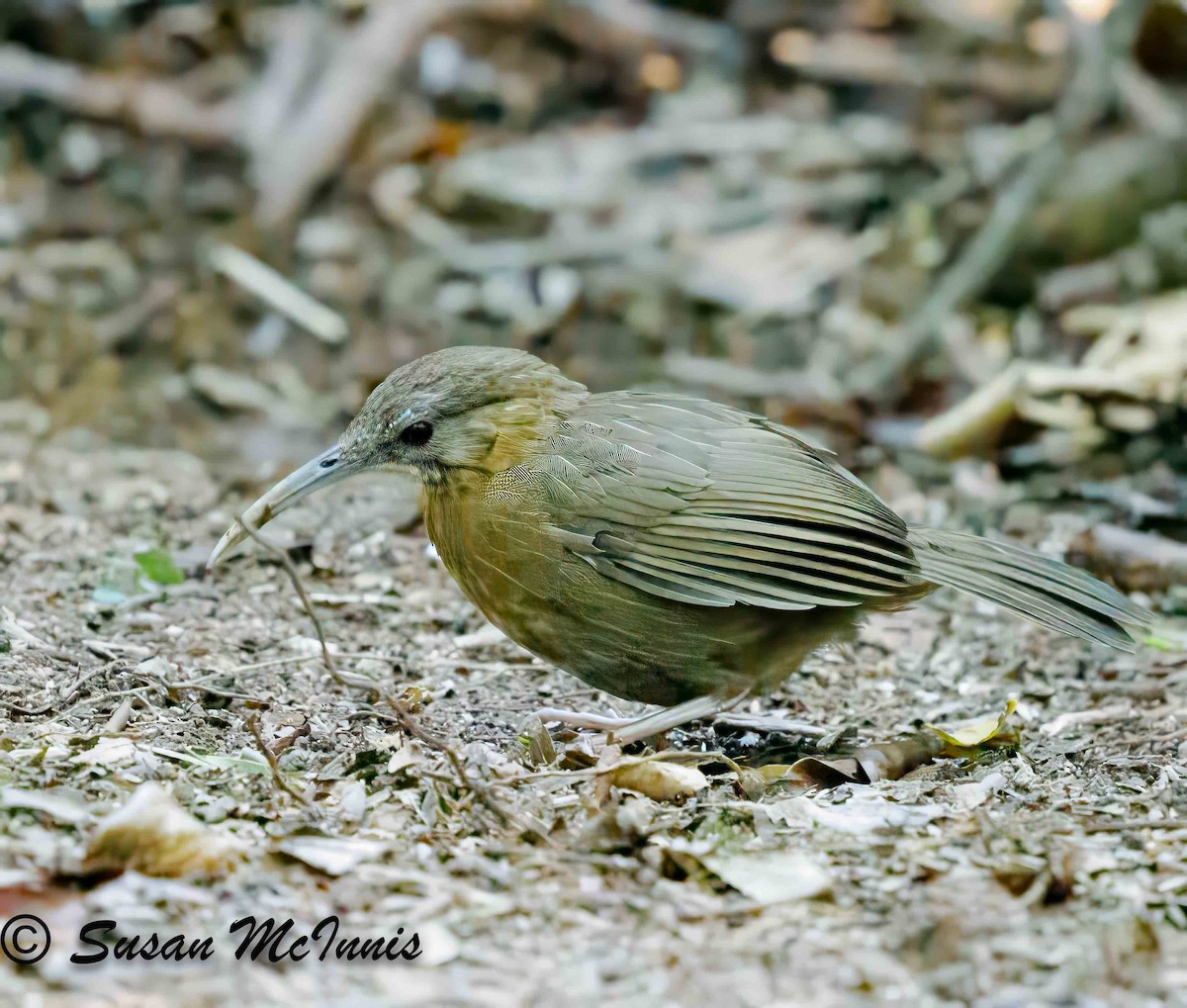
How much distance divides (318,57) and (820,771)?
6070 millimetres

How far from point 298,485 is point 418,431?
366 mm

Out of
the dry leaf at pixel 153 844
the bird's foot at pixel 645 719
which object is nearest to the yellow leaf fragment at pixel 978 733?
the bird's foot at pixel 645 719

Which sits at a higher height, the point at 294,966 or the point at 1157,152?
the point at 1157,152

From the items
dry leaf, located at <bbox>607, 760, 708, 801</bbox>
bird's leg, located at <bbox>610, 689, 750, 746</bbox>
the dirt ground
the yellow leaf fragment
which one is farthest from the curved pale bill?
the yellow leaf fragment

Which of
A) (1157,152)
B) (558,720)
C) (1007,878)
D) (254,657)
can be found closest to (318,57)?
(1157,152)

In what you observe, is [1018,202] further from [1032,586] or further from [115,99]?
[115,99]

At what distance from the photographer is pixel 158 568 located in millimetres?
4977

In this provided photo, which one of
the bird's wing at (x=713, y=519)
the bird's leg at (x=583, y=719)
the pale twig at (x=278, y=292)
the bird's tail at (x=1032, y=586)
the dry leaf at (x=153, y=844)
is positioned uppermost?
the bird's wing at (x=713, y=519)

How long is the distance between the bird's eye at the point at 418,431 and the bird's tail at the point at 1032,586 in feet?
A: 4.15

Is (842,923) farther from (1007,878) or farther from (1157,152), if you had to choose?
(1157,152)

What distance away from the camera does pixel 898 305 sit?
790 cm

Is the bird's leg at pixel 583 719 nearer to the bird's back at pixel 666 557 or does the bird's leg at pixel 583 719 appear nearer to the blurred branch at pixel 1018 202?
the bird's back at pixel 666 557

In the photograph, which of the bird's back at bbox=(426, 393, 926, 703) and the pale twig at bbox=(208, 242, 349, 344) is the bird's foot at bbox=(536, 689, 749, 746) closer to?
the bird's back at bbox=(426, 393, 926, 703)

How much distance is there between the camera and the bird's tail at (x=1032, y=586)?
3.95m
